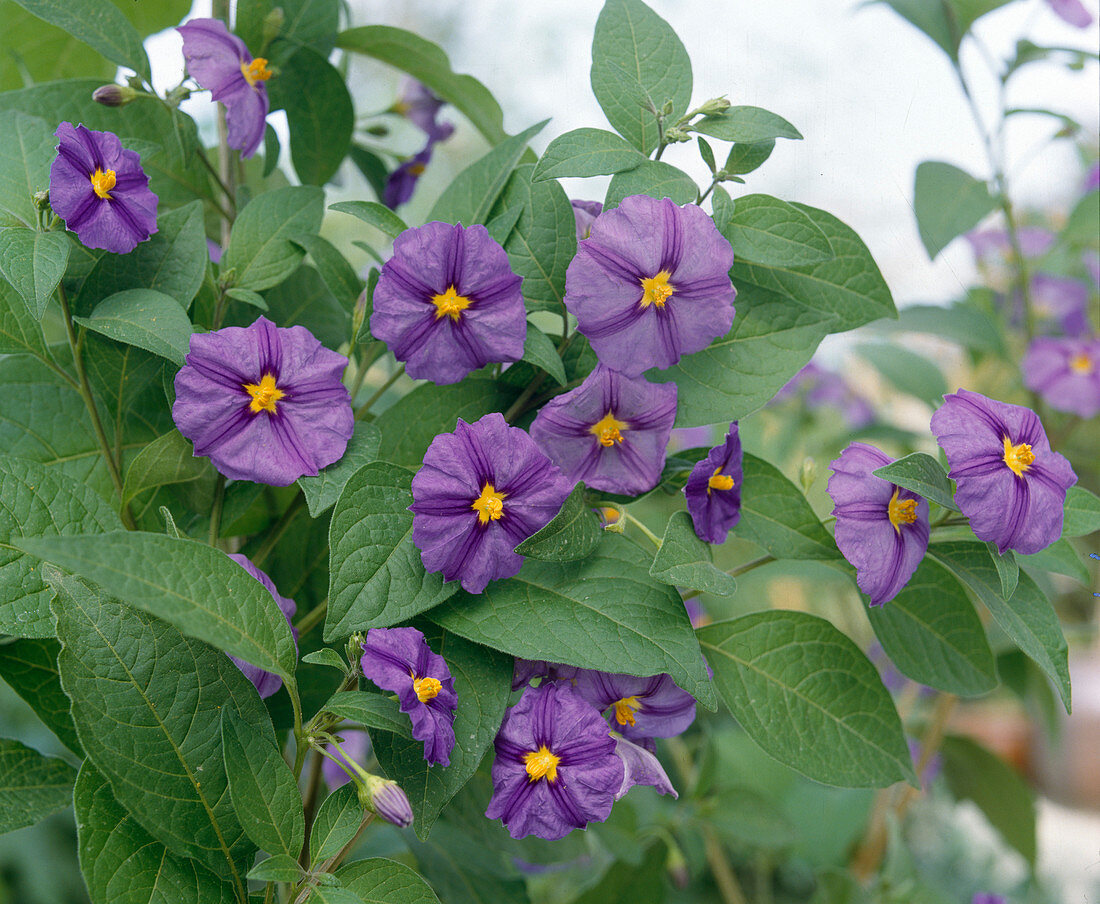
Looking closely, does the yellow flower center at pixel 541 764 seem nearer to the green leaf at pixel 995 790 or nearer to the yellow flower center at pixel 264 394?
the yellow flower center at pixel 264 394

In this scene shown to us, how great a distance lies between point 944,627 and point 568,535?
28 centimetres

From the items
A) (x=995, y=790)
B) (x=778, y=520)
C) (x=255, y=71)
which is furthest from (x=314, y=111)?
(x=995, y=790)

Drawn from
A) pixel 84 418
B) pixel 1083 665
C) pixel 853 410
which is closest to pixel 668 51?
pixel 84 418

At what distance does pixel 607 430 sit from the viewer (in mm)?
485

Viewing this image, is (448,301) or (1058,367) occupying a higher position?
(448,301)

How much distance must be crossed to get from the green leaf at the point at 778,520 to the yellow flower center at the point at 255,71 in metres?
0.37

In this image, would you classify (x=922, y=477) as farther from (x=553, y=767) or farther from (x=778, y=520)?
(x=553, y=767)

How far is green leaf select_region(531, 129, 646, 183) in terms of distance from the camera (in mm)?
478

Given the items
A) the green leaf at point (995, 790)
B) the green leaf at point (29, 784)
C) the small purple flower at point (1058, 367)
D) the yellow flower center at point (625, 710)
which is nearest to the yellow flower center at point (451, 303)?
the yellow flower center at point (625, 710)

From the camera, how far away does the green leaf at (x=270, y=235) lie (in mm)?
536

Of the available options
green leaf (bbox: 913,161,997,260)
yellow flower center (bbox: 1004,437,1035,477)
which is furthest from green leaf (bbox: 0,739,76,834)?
green leaf (bbox: 913,161,997,260)

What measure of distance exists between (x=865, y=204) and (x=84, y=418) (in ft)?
1.87

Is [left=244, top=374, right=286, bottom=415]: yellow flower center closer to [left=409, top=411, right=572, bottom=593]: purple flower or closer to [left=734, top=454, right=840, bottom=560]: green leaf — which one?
[left=409, top=411, right=572, bottom=593]: purple flower

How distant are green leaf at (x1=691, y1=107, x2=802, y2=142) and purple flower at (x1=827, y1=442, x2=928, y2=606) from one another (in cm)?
17
